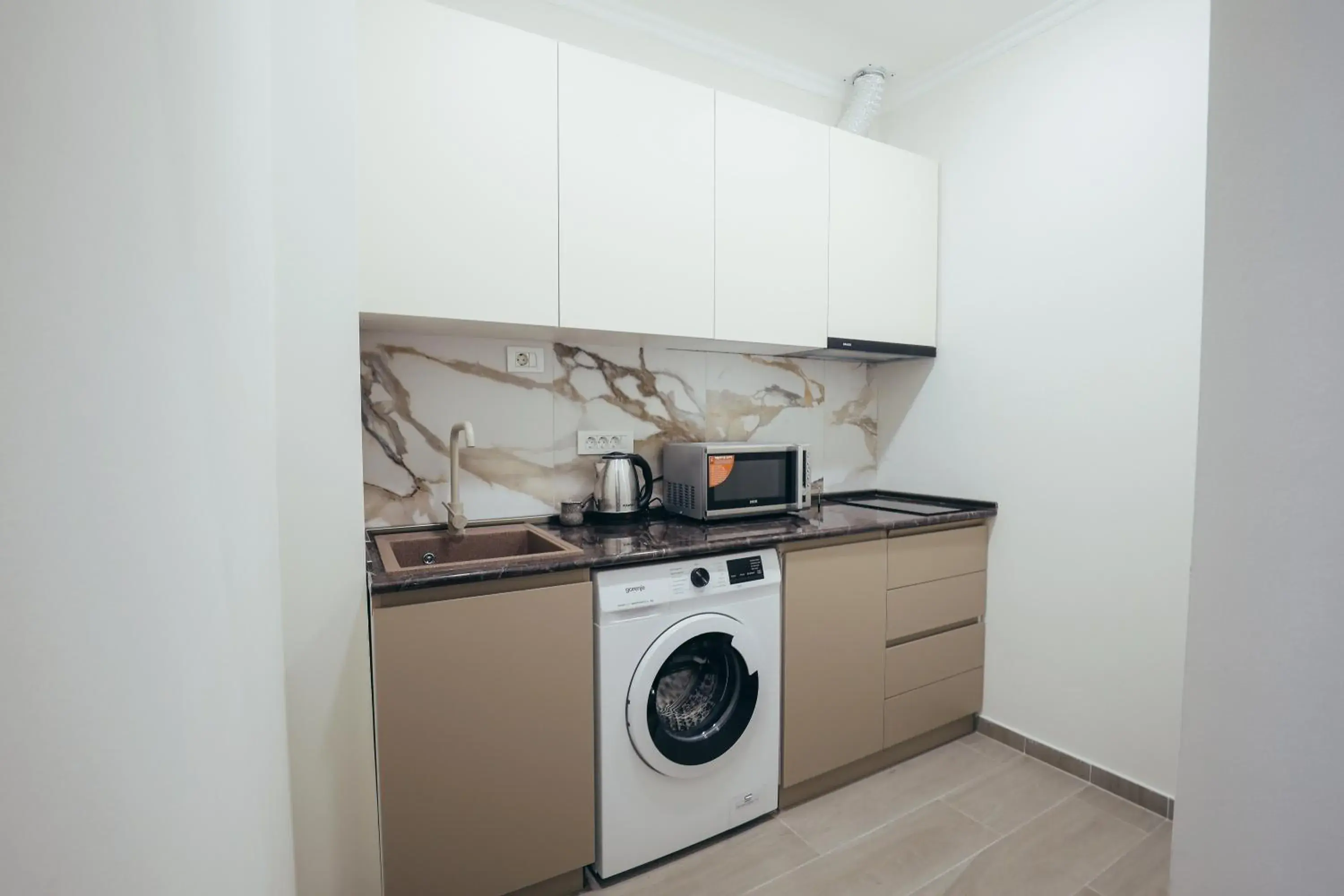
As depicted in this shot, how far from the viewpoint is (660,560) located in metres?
1.68

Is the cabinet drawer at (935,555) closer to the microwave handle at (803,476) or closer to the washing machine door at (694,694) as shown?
the microwave handle at (803,476)

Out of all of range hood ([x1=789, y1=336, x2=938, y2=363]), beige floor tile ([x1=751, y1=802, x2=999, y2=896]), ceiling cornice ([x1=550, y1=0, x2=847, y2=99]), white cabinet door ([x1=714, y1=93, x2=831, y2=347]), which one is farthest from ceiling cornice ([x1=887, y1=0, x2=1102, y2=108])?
beige floor tile ([x1=751, y1=802, x2=999, y2=896])

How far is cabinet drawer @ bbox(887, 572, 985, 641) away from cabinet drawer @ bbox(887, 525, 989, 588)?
0.03m

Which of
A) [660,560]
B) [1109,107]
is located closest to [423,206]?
[660,560]

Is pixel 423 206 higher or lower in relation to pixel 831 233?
lower

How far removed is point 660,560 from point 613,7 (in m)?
2.01

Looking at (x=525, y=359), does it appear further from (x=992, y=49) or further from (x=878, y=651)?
(x=992, y=49)

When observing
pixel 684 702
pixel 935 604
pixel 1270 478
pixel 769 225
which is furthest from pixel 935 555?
pixel 1270 478

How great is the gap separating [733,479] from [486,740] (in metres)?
1.14

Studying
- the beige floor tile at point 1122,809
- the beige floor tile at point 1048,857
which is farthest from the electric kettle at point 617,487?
the beige floor tile at point 1122,809

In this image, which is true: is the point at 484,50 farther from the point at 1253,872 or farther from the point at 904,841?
the point at 904,841

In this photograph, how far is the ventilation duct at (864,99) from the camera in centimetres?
258

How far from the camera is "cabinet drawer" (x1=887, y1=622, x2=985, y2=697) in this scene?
2.21 metres

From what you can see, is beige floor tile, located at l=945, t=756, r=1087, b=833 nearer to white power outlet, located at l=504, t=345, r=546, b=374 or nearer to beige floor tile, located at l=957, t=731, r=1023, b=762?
beige floor tile, located at l=957, t=731, r=1023, b=762
